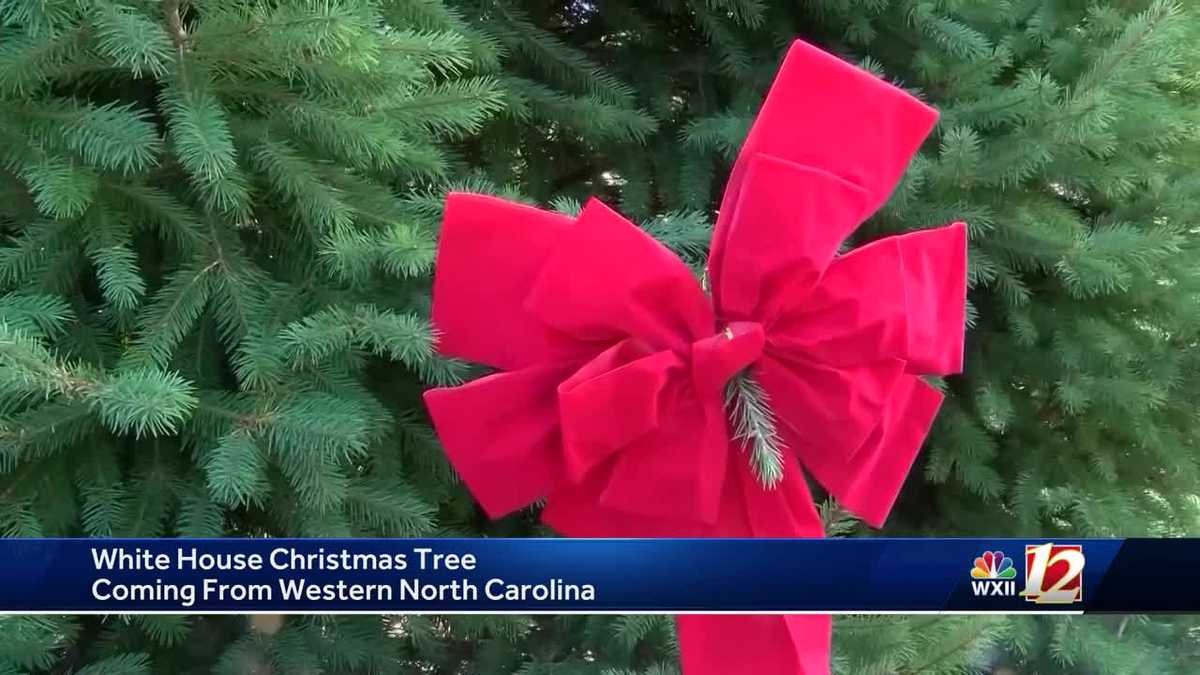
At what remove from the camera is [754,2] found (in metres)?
0.59

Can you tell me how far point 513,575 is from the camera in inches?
16.8

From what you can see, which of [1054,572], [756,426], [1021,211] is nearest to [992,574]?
[1054,572]

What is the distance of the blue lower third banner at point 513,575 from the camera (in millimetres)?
416

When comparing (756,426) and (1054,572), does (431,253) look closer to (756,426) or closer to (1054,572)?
(756,426)

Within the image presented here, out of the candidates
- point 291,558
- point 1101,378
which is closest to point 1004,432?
point 1101,378

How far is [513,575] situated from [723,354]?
13 centimetres

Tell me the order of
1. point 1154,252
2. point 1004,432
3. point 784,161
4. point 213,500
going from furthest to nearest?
1. point 1004,432
2. point 1154,252
3. point 213,500
4. point 784,161

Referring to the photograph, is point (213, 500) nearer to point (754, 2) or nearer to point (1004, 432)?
point (754, 2)

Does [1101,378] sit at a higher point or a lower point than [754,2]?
lower

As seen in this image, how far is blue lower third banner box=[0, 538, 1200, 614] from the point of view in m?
0.42

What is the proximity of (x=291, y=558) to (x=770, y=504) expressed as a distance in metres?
0.20

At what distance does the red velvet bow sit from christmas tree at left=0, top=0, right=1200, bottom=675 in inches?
2.8

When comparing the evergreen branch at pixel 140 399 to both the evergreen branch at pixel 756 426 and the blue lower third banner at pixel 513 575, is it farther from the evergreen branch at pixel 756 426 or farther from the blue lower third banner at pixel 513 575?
the evergreen branch at pixel 756 426

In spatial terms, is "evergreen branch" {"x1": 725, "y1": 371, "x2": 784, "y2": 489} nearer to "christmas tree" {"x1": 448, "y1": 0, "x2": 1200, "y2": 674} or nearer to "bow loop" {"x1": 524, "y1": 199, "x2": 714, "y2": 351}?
"bow loop" {"x1": 524, "y1": 199, "x2": 714, "y2": 351}
